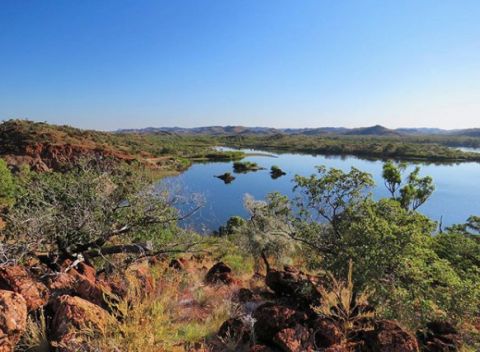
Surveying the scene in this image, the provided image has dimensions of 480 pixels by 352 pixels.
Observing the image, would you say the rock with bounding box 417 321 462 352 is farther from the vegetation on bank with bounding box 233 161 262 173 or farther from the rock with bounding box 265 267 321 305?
the vegetation on bank with bounding box 233 161 262 173

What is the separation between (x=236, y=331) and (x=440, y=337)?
13.0 feet

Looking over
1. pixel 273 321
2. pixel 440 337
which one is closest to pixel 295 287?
pixel 273 321

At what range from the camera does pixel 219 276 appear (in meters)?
10.5

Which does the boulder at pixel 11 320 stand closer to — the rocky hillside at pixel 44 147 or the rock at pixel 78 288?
the rock at pixel 78 288

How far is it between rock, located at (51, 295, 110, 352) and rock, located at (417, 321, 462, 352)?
5662 mm

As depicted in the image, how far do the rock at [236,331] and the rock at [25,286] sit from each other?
10.1ft

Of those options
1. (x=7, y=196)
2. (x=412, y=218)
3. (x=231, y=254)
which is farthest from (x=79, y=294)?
(x=7, y=196)

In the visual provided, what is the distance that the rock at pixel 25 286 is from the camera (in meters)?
5.31

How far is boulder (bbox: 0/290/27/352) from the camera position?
4.40 metres

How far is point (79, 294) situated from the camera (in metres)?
5.75

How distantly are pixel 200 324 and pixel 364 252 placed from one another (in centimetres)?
388

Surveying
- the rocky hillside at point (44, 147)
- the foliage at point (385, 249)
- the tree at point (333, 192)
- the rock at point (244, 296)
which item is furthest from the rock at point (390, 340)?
the rocky hillside at point (44, 147)

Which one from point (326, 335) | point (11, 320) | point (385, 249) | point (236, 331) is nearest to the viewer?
point (11, 320)

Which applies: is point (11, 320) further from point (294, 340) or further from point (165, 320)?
point (294, 340)
